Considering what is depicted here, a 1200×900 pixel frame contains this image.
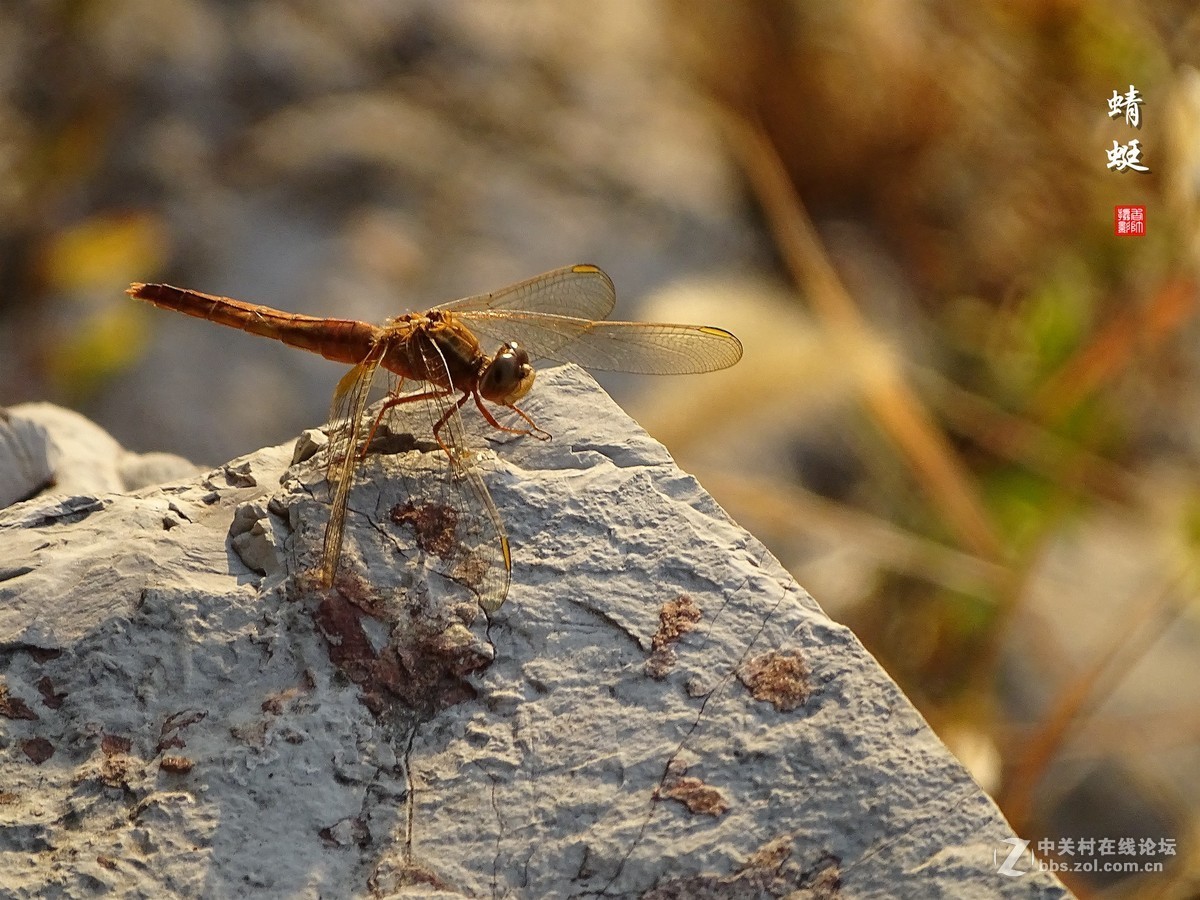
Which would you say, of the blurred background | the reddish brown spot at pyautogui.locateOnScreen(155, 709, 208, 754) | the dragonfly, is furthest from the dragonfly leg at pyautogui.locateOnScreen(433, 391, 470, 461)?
the blurred background

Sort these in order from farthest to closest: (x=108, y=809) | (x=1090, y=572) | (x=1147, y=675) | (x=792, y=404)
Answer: (x=1090, y=572) < (x=1147, y=675) < (x=792, y=404) < (x=108, y=809)

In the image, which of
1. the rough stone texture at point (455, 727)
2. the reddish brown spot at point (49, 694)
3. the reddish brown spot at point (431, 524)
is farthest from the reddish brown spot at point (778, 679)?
the reddish brown spot at point (49, 694)

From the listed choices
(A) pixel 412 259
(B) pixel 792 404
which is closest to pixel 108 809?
(B) pixel 792 404

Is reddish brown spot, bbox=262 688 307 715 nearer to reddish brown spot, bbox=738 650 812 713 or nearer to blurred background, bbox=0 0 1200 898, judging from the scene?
reddish brown spot, bbox=738 650 812 713

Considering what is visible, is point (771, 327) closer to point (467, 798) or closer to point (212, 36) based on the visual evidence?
point (467, 798)

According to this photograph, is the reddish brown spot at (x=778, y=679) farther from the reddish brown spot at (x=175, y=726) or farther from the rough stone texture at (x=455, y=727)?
the reddish brown spot at (x=175, y=726)

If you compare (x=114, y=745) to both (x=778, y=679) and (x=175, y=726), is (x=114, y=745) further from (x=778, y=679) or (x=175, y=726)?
(x=778, y=679)

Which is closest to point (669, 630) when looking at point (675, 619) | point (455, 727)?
point (675, 619)
